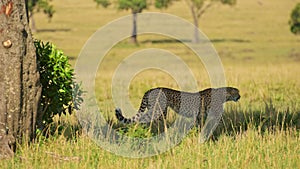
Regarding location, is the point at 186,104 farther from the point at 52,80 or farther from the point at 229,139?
the point at 52,80

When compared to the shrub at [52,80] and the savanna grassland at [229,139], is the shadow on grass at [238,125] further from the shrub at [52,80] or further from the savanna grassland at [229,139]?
the shrub at [52,80]

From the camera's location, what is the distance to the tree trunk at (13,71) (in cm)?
752

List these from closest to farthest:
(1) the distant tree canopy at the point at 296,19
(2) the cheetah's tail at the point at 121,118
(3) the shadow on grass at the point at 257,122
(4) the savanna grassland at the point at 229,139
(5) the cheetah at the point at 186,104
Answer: (4) the savanna grassland at the point at 229,139, (2) the cheetah's tail at the point at 121,118, (3) the shadow on grass at the point at 257,122, (5) the cheetah at the point at 186,104, (1) the distant tree canopy at the point at 296,19

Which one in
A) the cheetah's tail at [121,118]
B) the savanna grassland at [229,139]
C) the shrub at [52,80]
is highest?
the shrub at [52,80]

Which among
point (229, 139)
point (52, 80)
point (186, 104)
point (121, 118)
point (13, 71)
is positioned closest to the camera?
point (13, 71)

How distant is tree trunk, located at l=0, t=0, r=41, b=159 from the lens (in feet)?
24.7

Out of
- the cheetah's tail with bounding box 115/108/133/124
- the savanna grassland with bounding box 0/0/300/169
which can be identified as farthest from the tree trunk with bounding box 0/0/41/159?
the cheetah's tail with bounding box 115/108/133/124

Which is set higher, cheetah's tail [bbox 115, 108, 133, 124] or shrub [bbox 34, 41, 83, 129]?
shrub [bbox 34, 41, 83, 129]

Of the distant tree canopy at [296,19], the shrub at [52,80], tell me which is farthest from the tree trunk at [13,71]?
the distant tree canopy at [296,19]

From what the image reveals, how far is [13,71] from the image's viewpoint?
297 inches

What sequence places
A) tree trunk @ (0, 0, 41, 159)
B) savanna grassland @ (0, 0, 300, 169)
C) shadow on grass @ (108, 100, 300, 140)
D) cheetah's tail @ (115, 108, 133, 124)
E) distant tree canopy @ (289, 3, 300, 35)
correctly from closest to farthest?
1. savanna grassland @ (0, 0, 300, 169)
2. tree trunk @ (0, 0, 41, 159)
3. shadow on grass @ (108, 100, 300, 140)
4. cheetah's tail @ (115, 108, 133, 124)
5. distant tree canopy @ (289, 3, 300, 35)

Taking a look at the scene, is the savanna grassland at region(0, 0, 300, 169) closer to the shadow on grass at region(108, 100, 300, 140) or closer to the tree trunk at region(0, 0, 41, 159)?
the shadow on grass at region(108, 100, 300, 140)

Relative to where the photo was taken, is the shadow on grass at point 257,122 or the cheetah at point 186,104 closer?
the shadow on grass at point 257,122

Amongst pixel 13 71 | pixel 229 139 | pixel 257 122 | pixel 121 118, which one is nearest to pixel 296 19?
pixel 257 122
